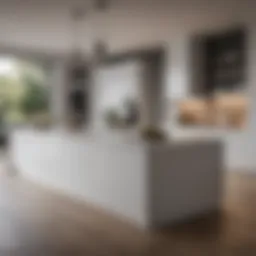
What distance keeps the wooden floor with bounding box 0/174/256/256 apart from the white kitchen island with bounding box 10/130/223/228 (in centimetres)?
18

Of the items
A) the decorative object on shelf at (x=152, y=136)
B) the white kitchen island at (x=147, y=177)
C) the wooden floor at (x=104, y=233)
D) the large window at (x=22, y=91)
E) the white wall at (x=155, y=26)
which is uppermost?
the white wall at (x=155, y=26)

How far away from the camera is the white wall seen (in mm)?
6008

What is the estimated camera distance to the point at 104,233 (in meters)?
3.62

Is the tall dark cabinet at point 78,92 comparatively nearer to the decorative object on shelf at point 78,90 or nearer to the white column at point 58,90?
the decorative object on shelf at point 78,90

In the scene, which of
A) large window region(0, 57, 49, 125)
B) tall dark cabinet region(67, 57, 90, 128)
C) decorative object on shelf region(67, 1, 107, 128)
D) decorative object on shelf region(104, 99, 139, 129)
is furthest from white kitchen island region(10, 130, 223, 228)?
tall dark cabinet region(67, 57, 90, 128)

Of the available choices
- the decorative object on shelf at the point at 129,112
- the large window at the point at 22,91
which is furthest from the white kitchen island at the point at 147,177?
the large window at the point at 22,91

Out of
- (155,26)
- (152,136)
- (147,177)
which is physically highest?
(155,26)

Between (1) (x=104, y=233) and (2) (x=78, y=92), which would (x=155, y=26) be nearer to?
(2) (x=78, y=92)

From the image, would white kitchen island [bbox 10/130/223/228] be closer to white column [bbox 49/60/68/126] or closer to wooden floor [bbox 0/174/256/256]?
wooden floor [bbox 0/174/256/256]

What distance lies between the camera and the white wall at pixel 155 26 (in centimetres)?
601

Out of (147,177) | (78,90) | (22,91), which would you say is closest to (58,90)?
(78,90)

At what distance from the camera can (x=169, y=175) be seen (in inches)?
156

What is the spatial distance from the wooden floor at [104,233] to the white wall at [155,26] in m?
2.63

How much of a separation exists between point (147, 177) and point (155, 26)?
4.46 meters
